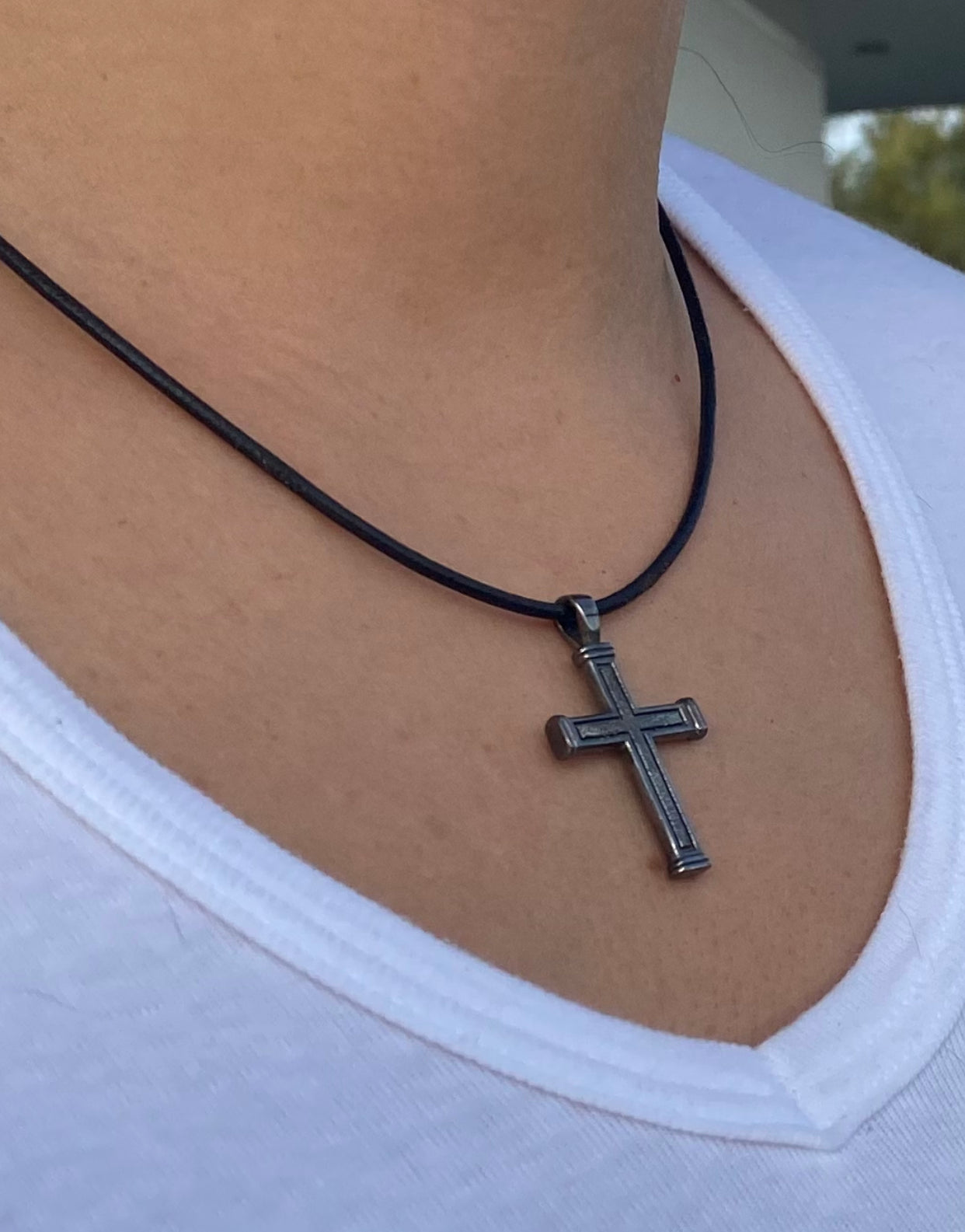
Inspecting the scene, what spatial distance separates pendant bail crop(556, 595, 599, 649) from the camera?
2.10 feet

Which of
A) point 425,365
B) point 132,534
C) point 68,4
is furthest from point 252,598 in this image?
point 68,4

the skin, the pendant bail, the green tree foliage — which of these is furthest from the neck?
the green tree foliage

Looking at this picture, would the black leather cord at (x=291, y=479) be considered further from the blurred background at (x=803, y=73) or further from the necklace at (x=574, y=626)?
the blurred background at (x=803, y=73)

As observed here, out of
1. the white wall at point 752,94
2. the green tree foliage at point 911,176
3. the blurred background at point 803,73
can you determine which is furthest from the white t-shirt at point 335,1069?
the green tree foliage at point 911,176

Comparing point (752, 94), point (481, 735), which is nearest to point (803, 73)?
point (752, 94)

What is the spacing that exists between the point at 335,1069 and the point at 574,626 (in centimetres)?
28

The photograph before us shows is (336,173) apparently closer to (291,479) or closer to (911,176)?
(291,479)

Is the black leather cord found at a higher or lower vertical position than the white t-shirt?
higher

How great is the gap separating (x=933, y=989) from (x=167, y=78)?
56 cm

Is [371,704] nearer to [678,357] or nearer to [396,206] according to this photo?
[396,206]

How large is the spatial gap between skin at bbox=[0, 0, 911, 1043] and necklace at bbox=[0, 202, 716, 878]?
0.4 inches

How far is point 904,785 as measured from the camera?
0.65 metres

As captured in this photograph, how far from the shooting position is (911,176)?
20.8 feet

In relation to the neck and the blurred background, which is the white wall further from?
the neck
